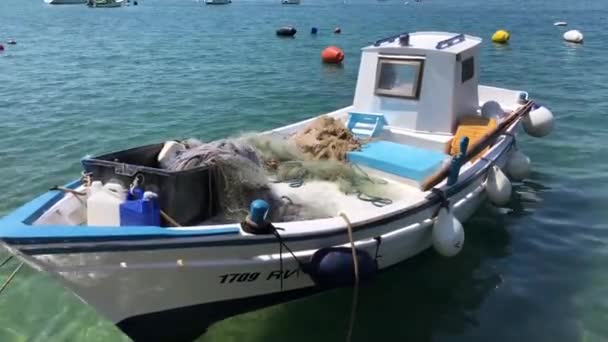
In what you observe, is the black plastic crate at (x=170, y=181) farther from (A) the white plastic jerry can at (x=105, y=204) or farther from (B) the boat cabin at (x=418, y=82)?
(B) the boat cabin at (x=418, y=82)

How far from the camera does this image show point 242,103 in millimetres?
18734

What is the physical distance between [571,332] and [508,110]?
5347mm

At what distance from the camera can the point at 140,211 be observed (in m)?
5.58

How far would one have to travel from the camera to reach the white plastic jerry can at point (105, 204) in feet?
18.6

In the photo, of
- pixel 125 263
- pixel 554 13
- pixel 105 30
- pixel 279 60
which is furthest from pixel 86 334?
pixel 554 13

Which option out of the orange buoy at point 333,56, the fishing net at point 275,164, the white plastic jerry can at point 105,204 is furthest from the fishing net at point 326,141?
the orange buoy at point 333,56

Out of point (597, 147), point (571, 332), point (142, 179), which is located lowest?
point (571, 332)

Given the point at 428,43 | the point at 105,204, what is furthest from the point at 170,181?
the point at 428,43

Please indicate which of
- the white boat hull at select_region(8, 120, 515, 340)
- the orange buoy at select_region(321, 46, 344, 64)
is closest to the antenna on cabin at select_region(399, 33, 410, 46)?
the white boat hull at select_region(8, 120, 515, 340)

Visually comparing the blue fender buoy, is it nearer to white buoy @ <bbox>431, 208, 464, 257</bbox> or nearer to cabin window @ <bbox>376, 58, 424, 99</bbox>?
white buoy @ <bbox>431, 208, 464, 257</bbox>

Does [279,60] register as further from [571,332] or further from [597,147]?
[571,332]

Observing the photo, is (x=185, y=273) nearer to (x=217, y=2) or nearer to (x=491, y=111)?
(x=491, y=111)

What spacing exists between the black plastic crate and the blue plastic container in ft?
0.90

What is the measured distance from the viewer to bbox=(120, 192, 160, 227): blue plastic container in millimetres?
5582
